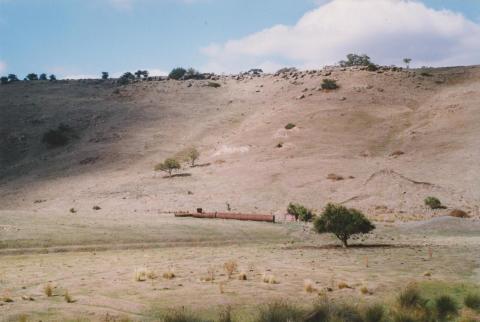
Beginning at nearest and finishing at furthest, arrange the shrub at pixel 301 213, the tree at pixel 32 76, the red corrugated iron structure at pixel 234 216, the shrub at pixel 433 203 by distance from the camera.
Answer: the red corrugated iron structure at pixel 234 216 → the shrub at pixel 301 213 → the shrub at pixel 433 203 → the tree at pixel 32 76

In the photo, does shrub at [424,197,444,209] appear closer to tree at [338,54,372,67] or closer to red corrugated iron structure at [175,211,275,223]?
red corrugated iron structure at [175,211,275,223]

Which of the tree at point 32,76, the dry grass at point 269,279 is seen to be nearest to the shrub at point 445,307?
the dry grass at point 269,279

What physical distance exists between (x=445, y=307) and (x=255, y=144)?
218 feet

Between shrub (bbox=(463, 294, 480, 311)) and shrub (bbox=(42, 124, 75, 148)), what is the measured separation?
280 ft

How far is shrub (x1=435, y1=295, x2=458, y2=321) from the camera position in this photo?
1597cm

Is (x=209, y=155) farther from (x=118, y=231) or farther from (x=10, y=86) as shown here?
(x=10, y=86)

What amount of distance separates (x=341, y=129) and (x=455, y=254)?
55624mm

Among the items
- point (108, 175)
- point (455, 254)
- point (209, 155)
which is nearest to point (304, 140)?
point (209, 155)

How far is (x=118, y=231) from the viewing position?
119ft

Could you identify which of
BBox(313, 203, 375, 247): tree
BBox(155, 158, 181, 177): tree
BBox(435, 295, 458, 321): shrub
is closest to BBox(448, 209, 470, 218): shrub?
BBox(313, 203, 375, 247): tree

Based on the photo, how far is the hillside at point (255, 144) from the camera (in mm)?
59406

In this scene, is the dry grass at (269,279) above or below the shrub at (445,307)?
above

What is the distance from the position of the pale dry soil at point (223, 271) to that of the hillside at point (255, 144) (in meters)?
17.0

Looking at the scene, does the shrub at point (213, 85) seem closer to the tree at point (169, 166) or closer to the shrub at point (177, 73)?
the shrub at point (177, 73)
